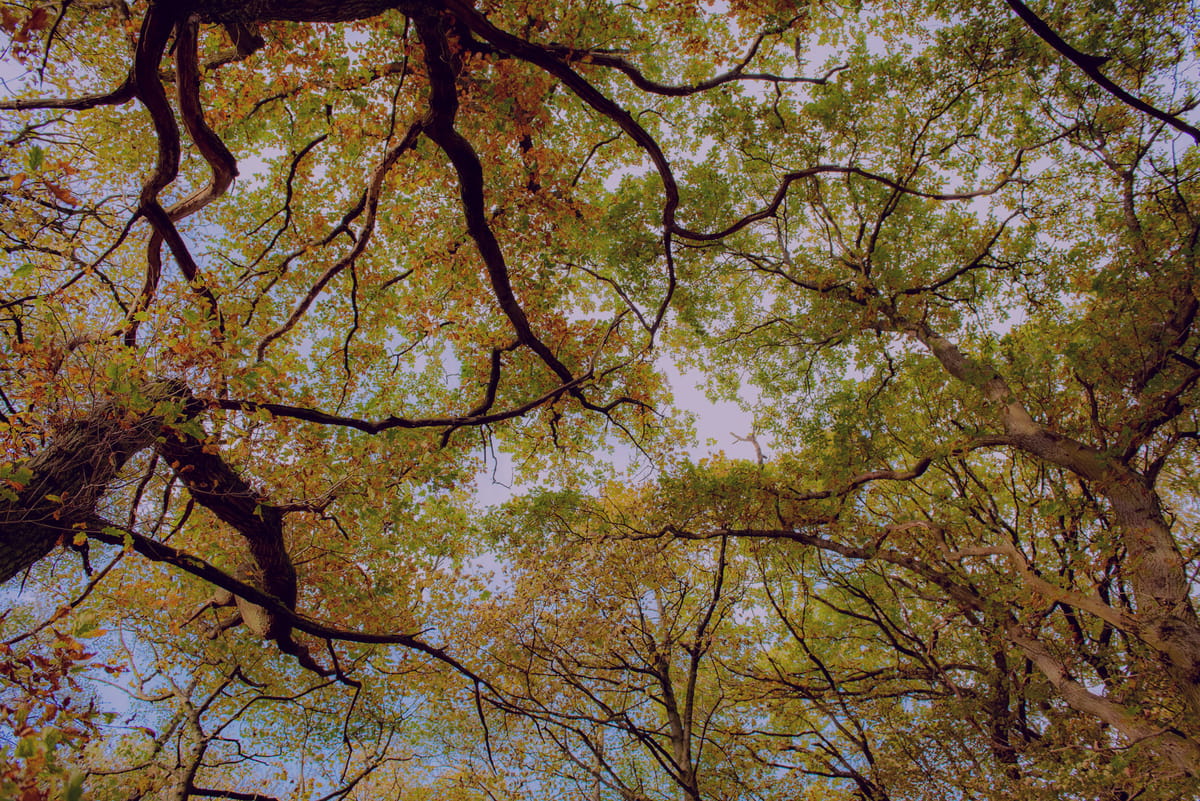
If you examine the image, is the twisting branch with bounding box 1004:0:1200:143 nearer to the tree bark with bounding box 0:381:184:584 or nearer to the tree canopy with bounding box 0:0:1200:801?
the tree canopy with bounding box 0:0:1200:801

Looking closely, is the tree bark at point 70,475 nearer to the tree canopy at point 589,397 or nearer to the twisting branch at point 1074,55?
the tree canopy at point 589,397

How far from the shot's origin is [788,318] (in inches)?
456

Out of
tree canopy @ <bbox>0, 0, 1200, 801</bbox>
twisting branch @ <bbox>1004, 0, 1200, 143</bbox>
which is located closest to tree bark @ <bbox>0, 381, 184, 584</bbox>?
tree canopy @ <bbox>0, 0, 1200, 801</bbox>

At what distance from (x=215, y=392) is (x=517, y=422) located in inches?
216

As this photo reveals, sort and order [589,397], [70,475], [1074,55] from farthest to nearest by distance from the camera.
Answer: [589,397], [70,475], [1074,55]

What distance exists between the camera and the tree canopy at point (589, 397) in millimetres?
4441

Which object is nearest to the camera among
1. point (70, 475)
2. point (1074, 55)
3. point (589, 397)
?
point (1074, 55)

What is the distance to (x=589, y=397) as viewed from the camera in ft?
30.2

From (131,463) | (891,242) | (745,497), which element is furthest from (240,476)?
(891,242)

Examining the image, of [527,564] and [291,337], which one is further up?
[291,337]

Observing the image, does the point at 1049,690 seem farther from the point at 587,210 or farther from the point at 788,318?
the point at 587,210

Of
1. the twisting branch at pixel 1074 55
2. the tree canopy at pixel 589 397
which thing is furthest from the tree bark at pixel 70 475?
the twisting branch at pixel 1074 55

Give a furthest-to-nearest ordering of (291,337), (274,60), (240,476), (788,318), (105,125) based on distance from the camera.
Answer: (788,318), (291,337), (105,125), (274,60), (240,476)

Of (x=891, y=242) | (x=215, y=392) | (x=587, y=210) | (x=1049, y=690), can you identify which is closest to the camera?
(x=215, y=392)
